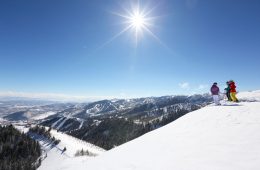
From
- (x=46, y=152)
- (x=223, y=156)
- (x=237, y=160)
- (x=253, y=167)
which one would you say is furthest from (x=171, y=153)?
(x=46, y=152)

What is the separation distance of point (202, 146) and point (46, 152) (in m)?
138

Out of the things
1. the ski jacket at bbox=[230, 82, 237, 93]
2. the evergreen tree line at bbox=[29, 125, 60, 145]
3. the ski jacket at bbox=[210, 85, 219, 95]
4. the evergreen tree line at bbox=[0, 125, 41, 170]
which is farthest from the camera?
the evergreen tree line at bbox=[29, 125, 60, 145]

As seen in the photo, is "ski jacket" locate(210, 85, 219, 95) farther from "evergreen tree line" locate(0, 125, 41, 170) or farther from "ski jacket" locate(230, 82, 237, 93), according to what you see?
"evergreen tree line" locate(0, 125, 41, 170)

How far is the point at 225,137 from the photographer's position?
434 inches

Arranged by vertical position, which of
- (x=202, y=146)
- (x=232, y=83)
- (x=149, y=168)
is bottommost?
(x=149, y=168)

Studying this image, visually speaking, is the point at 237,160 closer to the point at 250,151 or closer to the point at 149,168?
the point at 250,151

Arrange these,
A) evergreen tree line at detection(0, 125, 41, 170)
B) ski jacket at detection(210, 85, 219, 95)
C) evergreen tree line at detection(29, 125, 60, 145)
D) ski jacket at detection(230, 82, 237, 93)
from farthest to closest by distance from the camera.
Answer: evergreen tree line at detection(29, 125, 60, 145) → evergreen tree line at detection(0, 125, 41, 170) → ski jacket at detection(210, 85, 219, 95) → ski jacket at detection(230, 82, 237, 93)

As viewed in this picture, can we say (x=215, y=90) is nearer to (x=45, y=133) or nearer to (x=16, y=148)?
(x=16, y=148)

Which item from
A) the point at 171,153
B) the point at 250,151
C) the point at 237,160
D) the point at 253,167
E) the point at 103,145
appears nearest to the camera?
the point at 253,167

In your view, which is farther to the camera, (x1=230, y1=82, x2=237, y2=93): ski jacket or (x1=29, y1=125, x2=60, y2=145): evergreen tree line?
(x1=29, y1=125, x2=60, y2=145): evergreen tree line

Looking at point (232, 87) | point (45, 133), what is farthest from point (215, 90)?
point (45, 133)

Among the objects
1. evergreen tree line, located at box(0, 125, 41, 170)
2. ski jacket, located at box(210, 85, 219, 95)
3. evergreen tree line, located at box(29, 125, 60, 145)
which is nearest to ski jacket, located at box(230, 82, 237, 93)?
ski jacket, located at box(210, 85, 219, 95)

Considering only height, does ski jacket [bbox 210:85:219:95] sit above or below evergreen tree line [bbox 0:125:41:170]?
above

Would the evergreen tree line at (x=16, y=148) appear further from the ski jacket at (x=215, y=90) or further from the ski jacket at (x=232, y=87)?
the ski jacket at (x=232, y=87)
